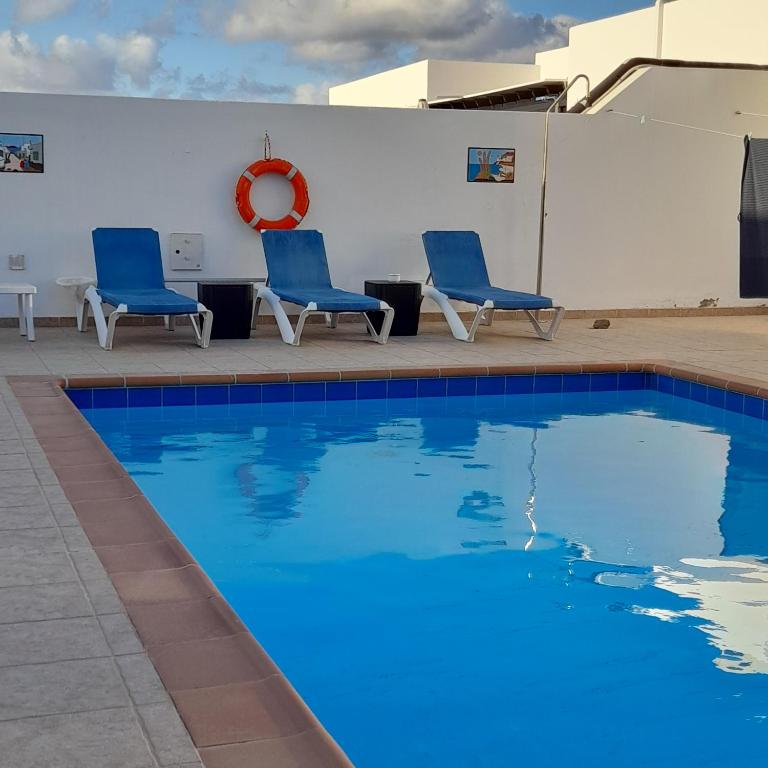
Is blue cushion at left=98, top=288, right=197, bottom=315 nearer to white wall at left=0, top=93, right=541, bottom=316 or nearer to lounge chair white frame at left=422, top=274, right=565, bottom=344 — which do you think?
white wall at left=0, top=93, right=541, bottom=316

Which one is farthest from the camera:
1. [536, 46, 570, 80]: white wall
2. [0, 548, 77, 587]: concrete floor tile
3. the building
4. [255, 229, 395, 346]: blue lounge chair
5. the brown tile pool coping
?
[536, 46, 570, 80]: white wall

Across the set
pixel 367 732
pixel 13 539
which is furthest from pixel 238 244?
pixel 367 732

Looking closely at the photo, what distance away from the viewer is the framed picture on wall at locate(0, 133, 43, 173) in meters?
8.09

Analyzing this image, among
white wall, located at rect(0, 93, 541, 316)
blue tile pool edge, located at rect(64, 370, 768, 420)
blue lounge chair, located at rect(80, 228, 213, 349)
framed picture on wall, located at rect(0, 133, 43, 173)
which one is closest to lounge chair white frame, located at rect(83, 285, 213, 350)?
blue lounge chair, located at rect(80, 228, 213, 349)

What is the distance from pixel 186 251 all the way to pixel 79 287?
0.89 m

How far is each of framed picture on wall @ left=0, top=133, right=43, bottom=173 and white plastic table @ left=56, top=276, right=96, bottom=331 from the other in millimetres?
856

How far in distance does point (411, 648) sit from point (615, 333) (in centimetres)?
625

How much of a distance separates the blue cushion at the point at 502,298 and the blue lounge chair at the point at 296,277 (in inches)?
21.7

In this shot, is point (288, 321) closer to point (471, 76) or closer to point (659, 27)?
point (659, 27)

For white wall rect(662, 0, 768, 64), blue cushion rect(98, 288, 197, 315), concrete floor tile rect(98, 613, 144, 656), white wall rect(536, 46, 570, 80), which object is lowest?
concrete floor tile rect(98, 613, 144, 656)

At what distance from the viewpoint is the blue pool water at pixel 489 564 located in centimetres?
262

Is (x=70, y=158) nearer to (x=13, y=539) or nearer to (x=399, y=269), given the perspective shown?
(x=399, y=269)

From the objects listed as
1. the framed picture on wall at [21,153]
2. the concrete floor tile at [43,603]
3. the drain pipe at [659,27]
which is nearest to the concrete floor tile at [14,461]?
the concrete floor tile at [43,603]

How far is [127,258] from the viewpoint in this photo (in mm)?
7883
